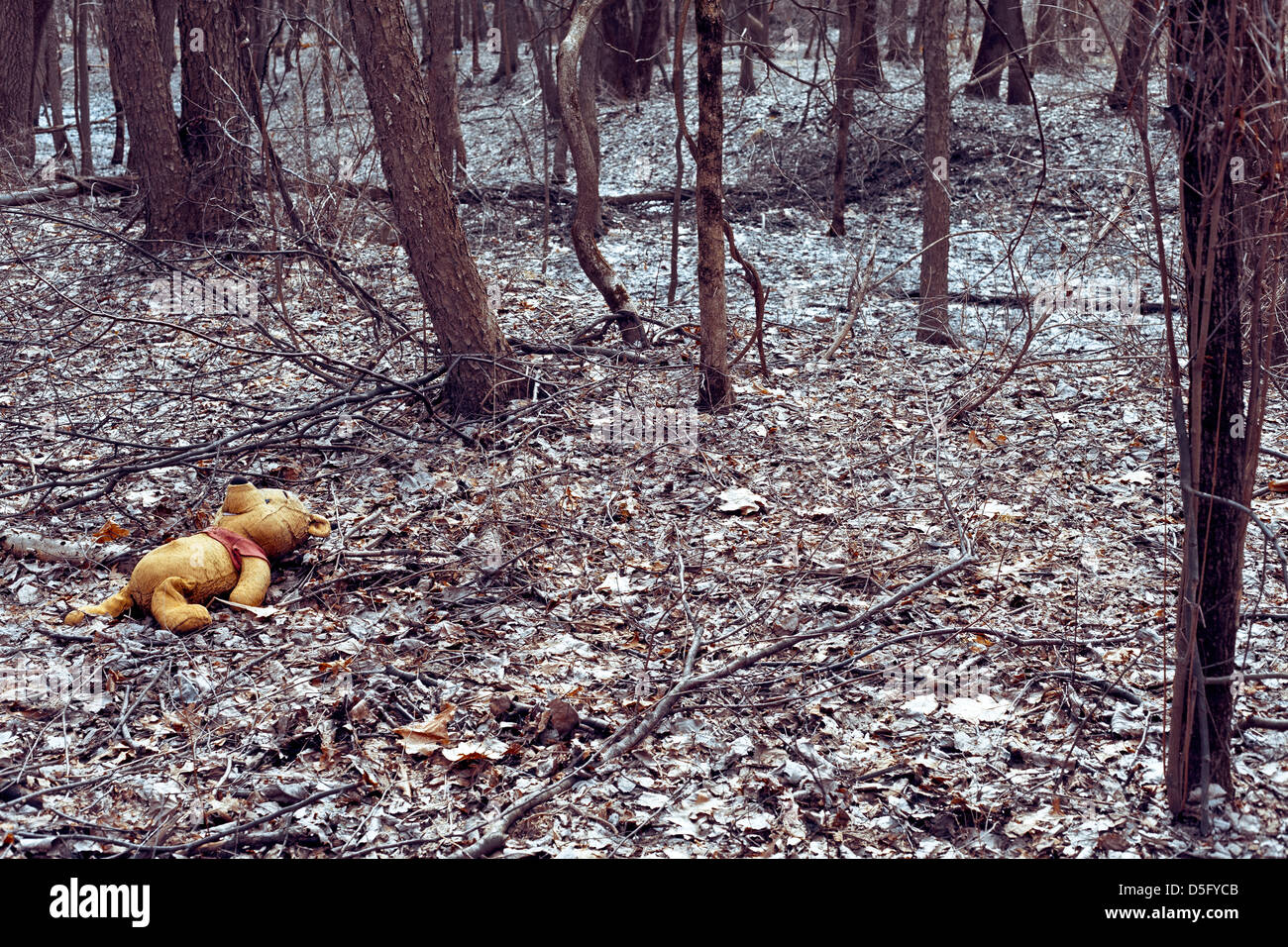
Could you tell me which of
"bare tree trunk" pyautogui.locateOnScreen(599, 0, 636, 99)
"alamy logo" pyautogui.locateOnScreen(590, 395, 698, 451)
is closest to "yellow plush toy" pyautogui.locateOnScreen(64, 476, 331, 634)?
"alamy logo" pyautogui.locateOnScreen(590, 395, 698, 451)

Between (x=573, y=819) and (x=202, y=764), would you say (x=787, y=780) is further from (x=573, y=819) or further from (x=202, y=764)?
(x=202, y=764)

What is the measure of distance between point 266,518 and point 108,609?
0.75 m

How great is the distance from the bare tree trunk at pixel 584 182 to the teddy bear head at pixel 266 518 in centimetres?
344

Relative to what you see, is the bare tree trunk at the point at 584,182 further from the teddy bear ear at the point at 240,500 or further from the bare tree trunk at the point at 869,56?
the bare tree trunk at the point at 869,56

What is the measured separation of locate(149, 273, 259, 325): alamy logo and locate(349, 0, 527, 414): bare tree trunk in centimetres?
302

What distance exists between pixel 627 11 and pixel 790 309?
441 inches

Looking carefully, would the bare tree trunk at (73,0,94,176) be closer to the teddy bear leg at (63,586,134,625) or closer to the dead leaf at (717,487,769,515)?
the teddy bear leg at (63,586,134,625)

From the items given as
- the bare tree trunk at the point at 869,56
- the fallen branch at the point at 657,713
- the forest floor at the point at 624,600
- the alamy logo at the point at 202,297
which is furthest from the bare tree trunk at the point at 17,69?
the fallen branch at the point at 657,713

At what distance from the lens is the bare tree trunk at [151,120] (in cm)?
945

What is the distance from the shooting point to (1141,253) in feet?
10.2
